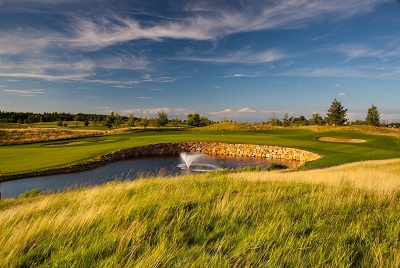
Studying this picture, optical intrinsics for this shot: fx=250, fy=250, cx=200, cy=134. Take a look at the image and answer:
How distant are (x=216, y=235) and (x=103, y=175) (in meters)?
25.2

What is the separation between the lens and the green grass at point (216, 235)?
276 centimetres

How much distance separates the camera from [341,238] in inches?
132

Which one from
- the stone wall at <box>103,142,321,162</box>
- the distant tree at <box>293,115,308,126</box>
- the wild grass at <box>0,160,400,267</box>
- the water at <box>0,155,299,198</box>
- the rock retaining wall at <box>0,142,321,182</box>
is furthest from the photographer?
the distant tree at <box>293,115,308,126</box>

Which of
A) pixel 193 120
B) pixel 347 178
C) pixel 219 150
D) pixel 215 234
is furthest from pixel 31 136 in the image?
pixel 193 120

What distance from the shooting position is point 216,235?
11.6 ft

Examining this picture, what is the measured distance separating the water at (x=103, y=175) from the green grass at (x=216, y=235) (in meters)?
8.21

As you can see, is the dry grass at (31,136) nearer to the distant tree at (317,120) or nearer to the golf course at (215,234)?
the golf course at (215,234)

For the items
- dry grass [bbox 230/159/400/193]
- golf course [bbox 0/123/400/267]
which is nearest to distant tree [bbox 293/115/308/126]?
dry grass [bbox 230/159/400/193]

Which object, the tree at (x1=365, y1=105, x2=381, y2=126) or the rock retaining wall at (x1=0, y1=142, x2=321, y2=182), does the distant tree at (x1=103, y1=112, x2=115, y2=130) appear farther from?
the tree at (x1=365, y1=105, x2=381, y2=126)

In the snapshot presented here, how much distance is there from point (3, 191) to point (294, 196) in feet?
75.8

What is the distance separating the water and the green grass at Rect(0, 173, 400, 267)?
8209 millimetres

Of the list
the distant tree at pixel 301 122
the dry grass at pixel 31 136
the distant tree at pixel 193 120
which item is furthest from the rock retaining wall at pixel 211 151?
the distant tree at pixel 301 122

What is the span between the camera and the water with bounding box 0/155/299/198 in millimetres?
20562

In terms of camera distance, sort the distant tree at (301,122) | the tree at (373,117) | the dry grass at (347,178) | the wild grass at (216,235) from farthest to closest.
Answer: the distant tree at (301,122) → the tree at (373,117) → the dry grass at (347,178) → the wild grass at (216,235)
